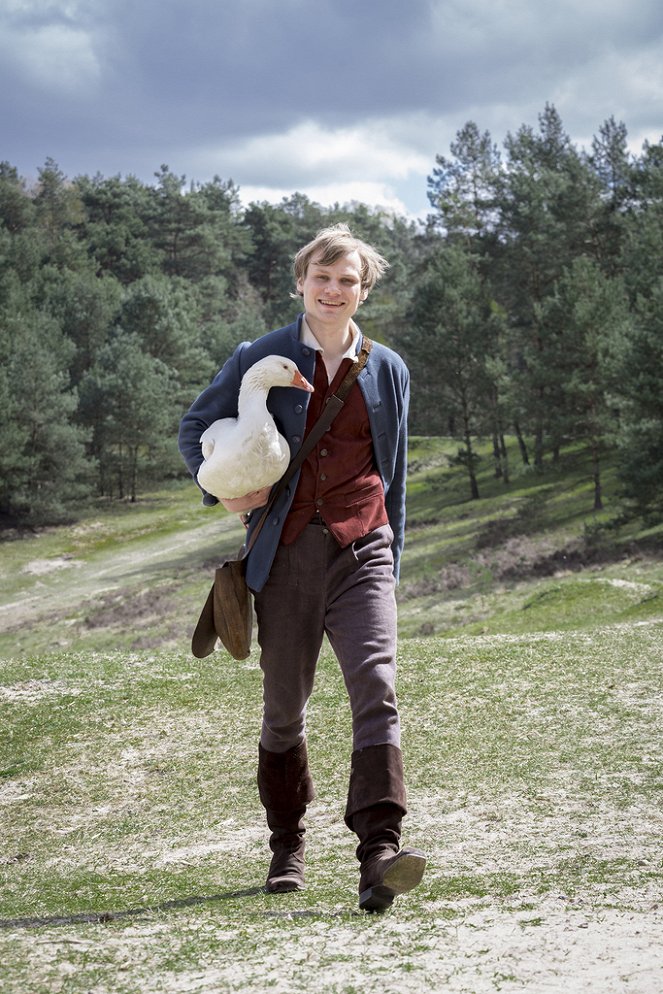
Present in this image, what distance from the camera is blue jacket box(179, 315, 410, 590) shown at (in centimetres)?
453

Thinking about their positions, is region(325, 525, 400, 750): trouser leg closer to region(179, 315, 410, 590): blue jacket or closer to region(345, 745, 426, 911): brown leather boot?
region(345, 745, 426, 911): brown leather boot

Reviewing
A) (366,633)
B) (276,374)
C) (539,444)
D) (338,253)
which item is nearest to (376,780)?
(366,633)

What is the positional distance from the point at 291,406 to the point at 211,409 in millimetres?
421

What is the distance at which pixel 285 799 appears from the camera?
485 cm

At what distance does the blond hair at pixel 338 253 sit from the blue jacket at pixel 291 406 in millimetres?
280

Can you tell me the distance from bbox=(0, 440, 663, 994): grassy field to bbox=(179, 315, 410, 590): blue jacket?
4.76 feet

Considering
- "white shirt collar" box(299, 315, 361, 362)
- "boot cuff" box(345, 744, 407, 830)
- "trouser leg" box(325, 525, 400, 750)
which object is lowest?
"boot cuff" box(345, 744, 407, 830)

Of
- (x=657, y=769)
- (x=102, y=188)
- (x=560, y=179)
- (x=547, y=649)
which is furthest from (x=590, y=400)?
(x=102, y=188)

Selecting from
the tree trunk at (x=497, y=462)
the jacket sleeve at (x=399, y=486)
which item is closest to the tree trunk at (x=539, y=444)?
the tree trunk at (x=497, y=462)

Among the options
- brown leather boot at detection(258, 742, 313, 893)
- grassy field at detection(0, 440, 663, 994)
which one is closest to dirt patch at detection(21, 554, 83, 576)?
grassy field at detection(0, 440, 663, 994)

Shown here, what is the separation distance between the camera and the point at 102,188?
8306cm

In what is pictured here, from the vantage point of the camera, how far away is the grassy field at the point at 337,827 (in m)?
3.52

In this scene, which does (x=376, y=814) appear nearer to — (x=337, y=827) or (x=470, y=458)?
(x=337, y=827)

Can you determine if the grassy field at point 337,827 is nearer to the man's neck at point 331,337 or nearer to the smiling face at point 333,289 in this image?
the man's neck at point 331,337
